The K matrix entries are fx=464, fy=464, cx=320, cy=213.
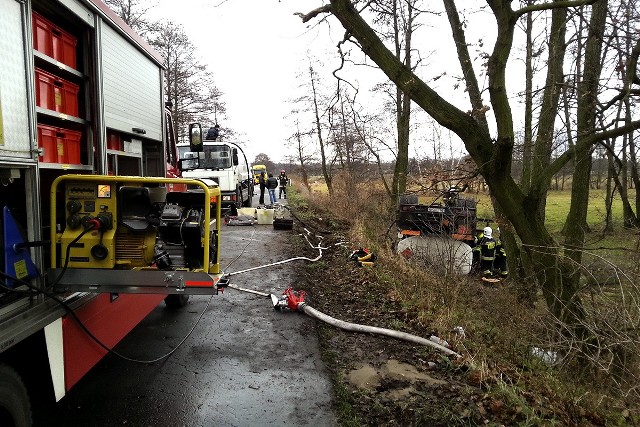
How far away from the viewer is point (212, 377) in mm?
4582

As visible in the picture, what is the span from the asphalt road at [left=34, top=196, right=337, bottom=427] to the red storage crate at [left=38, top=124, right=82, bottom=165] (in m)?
2.10

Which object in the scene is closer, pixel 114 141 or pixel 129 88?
pixel 114 141

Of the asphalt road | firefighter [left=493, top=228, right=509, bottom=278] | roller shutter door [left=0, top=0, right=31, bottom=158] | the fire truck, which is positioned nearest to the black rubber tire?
the asphalt road

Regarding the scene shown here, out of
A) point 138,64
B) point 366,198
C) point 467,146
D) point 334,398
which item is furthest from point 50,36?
point 366,198

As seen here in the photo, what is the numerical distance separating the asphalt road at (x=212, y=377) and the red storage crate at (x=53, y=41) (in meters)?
2.88

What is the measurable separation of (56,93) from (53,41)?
15.0 inches

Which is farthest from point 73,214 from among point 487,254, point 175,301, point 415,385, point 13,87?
point 487,254

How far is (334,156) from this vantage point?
23344 millimetres

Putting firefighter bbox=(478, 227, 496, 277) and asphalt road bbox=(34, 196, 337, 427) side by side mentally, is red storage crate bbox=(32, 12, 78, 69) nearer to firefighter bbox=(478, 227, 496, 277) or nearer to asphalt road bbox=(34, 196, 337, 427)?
asphalt road bbox=(34, 196, 337, 427)

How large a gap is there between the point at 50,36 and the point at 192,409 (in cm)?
317

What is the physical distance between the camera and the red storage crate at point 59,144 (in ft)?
11.2

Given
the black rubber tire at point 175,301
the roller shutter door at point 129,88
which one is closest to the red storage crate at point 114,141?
the roller shutter door at point 129,88

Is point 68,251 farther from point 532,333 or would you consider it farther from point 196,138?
point 532,333

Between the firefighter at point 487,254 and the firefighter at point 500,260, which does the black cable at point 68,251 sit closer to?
the firefighter at point 487,254
